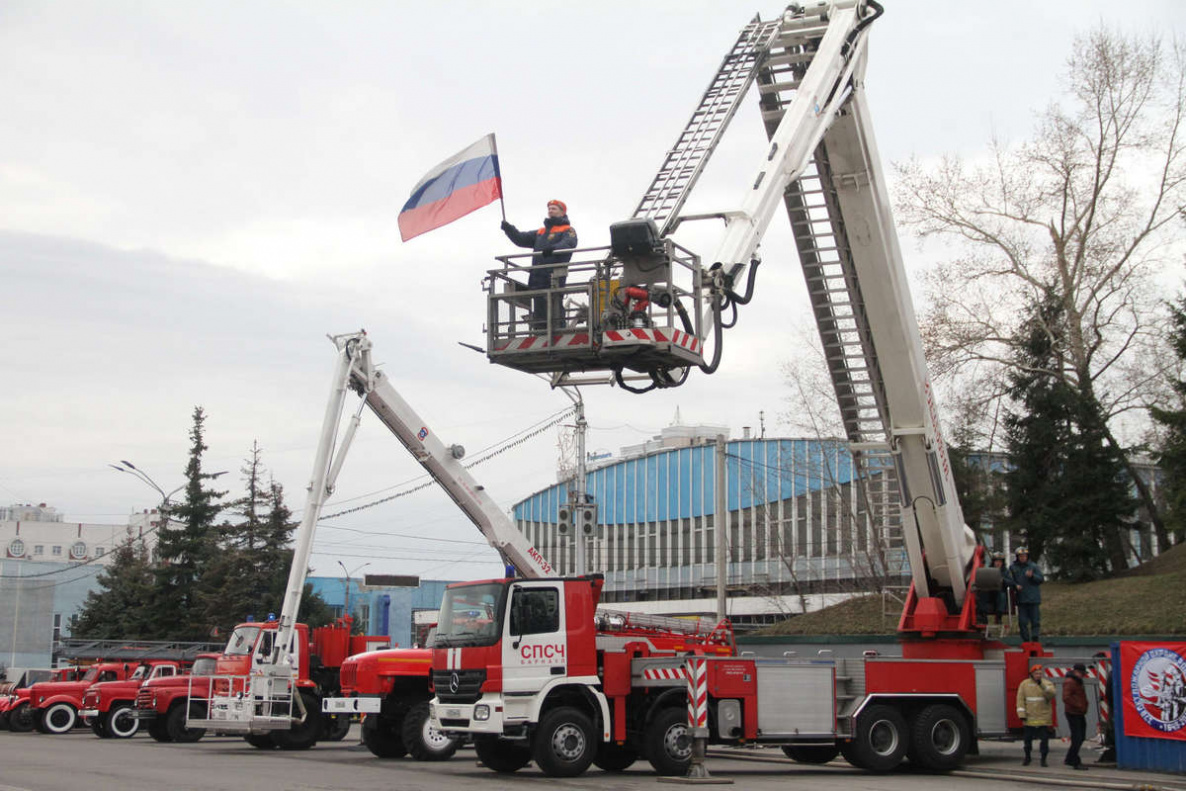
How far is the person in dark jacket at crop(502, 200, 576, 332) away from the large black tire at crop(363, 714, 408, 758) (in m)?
10.6

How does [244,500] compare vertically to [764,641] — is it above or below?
above

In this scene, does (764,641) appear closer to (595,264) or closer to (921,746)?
(921,746)

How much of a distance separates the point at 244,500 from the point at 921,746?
41.3 metres

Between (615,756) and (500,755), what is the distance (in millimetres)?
1663

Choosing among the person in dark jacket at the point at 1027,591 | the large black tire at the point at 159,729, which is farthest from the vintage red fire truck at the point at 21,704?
the person in dark jacket at the point at 1027,591

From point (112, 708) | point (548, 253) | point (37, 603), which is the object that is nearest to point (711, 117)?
point (548, 253)

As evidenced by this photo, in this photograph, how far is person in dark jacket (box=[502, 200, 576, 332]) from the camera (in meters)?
12.2

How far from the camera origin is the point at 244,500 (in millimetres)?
53000

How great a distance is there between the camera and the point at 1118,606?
94.2 ft

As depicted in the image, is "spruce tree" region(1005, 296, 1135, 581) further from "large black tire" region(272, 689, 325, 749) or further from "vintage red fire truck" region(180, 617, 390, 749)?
"large black tire" region(272, 689, 325, 749)

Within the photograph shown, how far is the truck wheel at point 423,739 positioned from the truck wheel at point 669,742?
490 centimetres

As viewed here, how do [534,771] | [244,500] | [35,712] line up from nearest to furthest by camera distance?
1. [534,771]
2. [35,712]
3. [244,500]

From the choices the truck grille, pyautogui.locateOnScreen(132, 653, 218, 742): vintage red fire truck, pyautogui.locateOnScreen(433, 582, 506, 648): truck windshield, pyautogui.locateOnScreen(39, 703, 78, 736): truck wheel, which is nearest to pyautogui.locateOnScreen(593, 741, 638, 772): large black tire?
the truck grille

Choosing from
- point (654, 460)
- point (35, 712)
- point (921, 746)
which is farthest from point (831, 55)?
point (654, 460)
